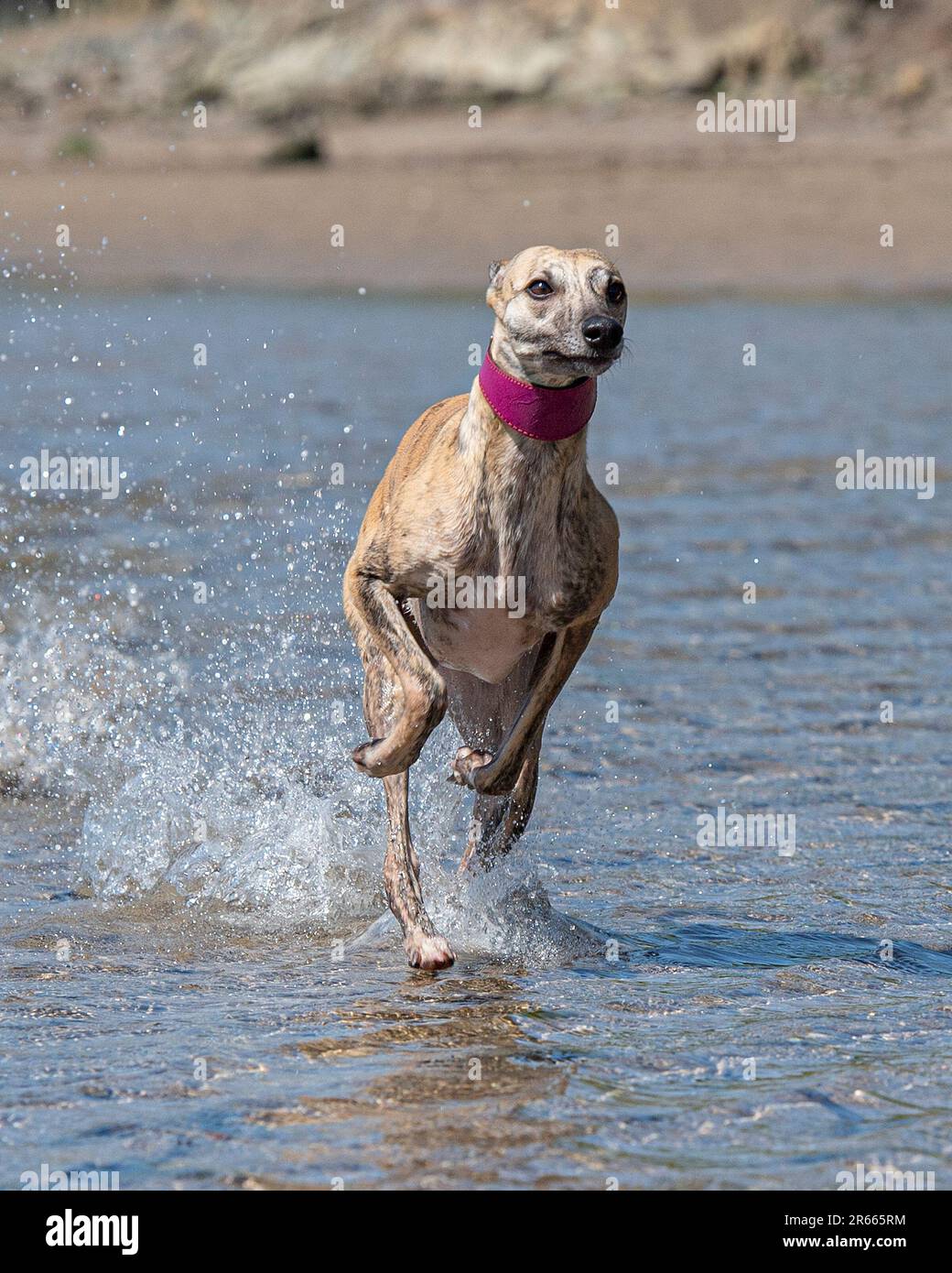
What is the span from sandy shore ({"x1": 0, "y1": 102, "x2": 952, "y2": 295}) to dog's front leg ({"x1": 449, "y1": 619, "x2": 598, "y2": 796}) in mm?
16117

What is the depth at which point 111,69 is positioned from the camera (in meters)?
34.7

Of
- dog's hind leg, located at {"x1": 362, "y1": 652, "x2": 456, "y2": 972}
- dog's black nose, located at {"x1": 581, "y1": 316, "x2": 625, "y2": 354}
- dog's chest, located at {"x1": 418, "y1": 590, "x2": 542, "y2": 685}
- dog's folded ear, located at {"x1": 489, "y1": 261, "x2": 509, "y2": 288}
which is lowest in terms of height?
dog's hind leg, located at {"x1": 362, "y1": 652, "x2": 456, "y2": 972}

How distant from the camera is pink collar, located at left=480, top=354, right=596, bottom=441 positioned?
5727 millimetres

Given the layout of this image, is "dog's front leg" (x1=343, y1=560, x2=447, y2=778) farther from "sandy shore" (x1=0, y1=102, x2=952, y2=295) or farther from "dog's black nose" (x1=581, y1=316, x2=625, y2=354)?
"sandy shore" (x1=0, y1=102, x2=952, y2=295)

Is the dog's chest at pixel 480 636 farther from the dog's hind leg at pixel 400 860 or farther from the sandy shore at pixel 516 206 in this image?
the sandy shore at pixel 516 206

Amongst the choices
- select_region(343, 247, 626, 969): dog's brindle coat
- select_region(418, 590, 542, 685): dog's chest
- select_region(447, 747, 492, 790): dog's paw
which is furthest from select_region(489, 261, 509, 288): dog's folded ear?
select_region(447, 747, 492, 790): dog's paw

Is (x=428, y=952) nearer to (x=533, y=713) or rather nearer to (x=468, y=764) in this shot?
(x=468, y=764)

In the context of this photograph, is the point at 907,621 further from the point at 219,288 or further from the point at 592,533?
the point at 219,288

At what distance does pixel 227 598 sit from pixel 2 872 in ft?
11.9

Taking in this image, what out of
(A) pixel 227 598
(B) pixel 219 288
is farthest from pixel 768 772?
(B) pixel 219 288

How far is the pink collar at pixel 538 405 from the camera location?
18.8ft

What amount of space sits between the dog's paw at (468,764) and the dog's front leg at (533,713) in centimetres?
3

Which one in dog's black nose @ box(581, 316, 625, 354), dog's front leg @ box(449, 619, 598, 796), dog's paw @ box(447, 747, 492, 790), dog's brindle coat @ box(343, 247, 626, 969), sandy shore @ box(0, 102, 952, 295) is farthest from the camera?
sandy shore @ box(0, 102, 952, 295)

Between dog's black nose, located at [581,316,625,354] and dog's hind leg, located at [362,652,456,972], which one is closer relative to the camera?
dog's black nose, located at [581,316,625,354]
